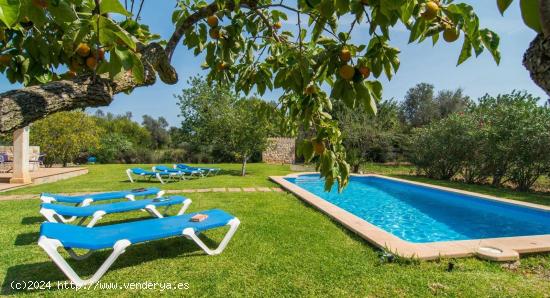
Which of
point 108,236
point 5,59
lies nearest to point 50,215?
point 108,236

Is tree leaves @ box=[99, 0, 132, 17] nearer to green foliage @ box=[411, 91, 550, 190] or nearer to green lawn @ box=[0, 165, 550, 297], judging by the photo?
green lawn @ box=[0, 165, 550, 297]

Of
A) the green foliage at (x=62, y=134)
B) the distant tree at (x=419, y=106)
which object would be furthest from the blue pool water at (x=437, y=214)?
the distant tree at (x=419, y=106)

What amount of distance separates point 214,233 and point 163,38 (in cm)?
405

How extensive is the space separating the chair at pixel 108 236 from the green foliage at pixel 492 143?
12.4 meters

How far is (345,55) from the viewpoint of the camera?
1332 mm

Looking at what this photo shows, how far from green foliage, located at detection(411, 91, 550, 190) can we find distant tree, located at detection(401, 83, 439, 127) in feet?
46.2

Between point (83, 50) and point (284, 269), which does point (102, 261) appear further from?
point (83, 50)

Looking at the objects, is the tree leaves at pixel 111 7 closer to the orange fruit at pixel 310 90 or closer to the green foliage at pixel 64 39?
the green foliage at pixel 64 39

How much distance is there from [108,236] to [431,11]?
168 inches

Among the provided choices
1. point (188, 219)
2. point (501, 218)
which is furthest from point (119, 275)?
point (501, 218)

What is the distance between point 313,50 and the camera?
75.1 inches

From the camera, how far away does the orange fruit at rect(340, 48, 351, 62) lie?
4.37ft

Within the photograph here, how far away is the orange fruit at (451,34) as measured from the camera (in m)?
1.16

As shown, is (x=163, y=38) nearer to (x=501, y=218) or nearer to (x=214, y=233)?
(x=214, y=233)
